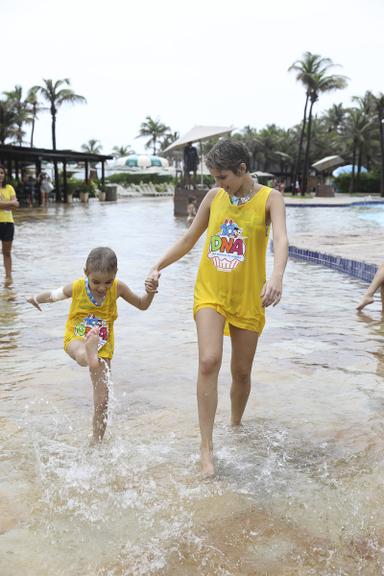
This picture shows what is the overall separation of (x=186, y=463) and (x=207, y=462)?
0.21 metres

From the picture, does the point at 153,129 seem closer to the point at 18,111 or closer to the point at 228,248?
the point at 18,111

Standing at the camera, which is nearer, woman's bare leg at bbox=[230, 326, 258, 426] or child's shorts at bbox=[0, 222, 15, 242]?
woman's bare leg at bbox=[230, 326, 258, 426]

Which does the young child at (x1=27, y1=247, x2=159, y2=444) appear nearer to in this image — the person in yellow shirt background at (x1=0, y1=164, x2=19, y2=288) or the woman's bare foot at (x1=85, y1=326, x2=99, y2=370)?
the woman's bare foot at (x1=85, y1=326, x2=99, y2=370)

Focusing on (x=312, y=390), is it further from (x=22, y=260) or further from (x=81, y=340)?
(x=22, y=260)

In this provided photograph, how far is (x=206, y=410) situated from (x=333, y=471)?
2.40 ft

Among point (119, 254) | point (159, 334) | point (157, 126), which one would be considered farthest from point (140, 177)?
point (159, 334)

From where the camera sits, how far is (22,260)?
42.0 feet

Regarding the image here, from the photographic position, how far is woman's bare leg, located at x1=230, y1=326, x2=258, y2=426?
12.2 ft

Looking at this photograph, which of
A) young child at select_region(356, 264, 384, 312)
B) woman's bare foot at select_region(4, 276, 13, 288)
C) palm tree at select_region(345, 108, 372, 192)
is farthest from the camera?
palm tree at select_region(345, 108, 372, 192)

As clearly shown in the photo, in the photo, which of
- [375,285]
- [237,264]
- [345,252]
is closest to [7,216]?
[375,285]

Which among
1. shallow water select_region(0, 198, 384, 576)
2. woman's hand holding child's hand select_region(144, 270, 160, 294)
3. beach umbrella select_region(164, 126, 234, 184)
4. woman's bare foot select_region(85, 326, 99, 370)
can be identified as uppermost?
beach umbrella select_region(164, 126, 234, 184)

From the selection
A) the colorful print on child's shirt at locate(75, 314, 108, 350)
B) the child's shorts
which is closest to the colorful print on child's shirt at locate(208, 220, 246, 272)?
the colorful print on child's shirt at locate(75, 314, 108, 350)

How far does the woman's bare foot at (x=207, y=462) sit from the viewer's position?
3434 millimetres

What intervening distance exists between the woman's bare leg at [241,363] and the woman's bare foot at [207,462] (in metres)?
0.54
